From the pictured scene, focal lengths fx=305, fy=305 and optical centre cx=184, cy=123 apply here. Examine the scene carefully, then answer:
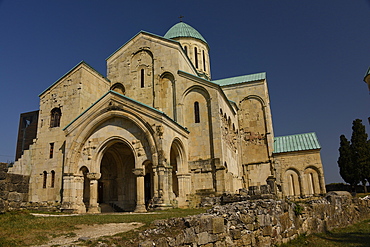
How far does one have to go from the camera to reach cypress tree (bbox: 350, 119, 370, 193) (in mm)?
29328

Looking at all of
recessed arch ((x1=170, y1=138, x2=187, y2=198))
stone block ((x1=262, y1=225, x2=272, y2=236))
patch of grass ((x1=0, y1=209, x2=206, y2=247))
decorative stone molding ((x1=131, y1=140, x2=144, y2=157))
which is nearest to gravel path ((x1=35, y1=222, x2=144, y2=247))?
patch of grass ((x1=0, y1=209, x2=206, y2=247))

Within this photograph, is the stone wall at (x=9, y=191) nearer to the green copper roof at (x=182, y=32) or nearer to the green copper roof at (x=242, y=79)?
the green copper roof at (x=242, y=79)

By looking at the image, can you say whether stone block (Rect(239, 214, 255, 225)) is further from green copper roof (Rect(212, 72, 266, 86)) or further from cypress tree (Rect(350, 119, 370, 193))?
cypress tree (Rect(350, 119, 370, 193))

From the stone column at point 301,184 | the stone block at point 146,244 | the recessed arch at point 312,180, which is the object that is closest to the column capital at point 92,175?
the stone block at point 146,244

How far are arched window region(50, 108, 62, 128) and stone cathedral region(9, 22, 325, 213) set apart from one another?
0.07m

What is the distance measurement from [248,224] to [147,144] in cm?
1020

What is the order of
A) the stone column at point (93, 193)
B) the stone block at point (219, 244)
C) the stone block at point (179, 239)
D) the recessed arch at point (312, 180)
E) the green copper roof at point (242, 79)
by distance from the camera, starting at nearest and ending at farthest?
the stone block at point (179, 239) → the stone block at point (219, 244) → the stone column at point (93, 193) → the recessed arch at point (312, 180) → the green copper roof at point (242, 79)

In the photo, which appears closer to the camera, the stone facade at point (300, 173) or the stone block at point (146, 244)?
the stone block at point (146, 244)

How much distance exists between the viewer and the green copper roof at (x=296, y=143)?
2720 cm

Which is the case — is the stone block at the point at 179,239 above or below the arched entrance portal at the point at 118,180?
below

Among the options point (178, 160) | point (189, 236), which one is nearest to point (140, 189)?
point (178, 160)

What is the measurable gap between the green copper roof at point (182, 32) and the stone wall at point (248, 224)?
81.6 ft

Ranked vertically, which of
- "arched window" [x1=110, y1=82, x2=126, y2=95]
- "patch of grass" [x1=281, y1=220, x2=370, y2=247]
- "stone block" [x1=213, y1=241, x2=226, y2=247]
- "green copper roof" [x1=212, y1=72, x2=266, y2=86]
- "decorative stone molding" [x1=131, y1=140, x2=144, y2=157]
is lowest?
"patch of grass" [x1=281, y1=220, x2=370, y2=247]

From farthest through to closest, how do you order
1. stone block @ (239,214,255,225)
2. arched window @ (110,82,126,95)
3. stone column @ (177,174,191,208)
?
arched window @ (110,82,126,95) < stone column @ (177,174,191,208) < stone block @ (239,214,255,225)
